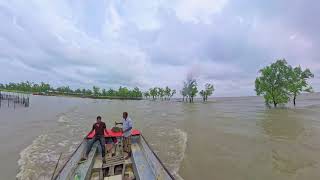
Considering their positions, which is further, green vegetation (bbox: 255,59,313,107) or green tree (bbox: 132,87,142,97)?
green tree (bbox: 132,87,142,97)

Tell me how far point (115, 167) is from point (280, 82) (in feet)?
143

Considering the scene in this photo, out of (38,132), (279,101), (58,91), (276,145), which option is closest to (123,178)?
(276,145)

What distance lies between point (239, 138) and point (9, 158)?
43.6ft

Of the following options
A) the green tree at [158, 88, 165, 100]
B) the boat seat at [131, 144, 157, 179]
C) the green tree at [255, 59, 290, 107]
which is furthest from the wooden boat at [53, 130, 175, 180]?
the green tree at [158, 88, 165, 100]

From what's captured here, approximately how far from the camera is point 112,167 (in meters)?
8.63

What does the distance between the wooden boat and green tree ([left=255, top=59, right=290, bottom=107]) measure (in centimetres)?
4125

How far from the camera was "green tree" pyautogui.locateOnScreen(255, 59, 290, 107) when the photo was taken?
45.4 m

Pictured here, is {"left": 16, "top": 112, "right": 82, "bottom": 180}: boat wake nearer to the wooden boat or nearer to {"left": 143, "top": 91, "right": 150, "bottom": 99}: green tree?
the wooden boat

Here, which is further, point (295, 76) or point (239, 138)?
point (295, 76)

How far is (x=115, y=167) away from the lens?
8.85 meters

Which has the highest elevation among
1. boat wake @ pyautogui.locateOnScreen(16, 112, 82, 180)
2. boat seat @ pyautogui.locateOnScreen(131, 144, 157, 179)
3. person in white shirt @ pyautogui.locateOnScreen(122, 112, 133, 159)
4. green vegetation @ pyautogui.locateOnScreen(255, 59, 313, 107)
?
green vegetation @ pyautogui.locateOnScreen(255, 59, 313, 107)

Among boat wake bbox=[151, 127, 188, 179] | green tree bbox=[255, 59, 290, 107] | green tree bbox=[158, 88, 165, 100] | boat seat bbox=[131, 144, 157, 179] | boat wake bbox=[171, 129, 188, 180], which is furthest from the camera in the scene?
green tree bbox=[158, 88, 165, 100]

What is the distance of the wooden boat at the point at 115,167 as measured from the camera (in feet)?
23.7

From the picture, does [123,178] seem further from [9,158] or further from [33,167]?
[9,158]
